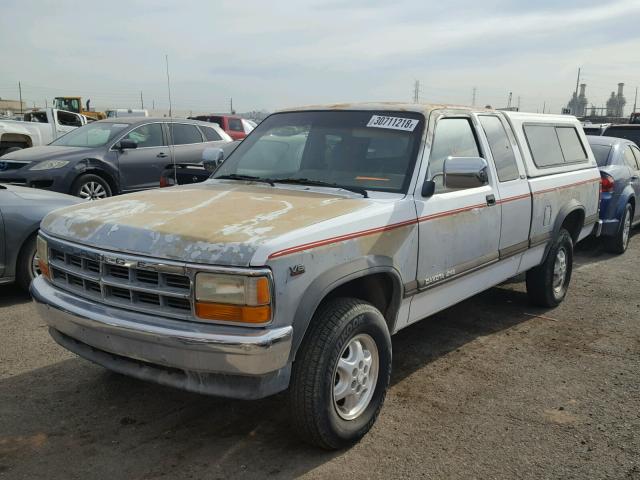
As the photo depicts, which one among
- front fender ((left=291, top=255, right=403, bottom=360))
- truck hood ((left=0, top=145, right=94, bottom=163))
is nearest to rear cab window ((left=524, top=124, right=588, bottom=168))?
front fender ((left=291, top=255, right=403, bottom=360))

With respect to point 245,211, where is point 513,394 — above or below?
below

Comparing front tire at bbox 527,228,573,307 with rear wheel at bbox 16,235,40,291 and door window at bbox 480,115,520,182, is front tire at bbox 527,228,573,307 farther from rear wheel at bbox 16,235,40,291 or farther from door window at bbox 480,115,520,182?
rear wheel at bbox 16,235,40,291

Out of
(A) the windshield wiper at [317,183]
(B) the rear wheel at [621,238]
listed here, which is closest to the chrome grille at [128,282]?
(A) the windshield wiper at [317,183]

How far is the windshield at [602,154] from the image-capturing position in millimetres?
8518

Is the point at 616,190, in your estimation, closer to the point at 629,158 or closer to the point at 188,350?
the point at 629,158

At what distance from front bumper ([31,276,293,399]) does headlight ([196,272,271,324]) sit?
0.06 m

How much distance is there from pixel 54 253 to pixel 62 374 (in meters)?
1.18

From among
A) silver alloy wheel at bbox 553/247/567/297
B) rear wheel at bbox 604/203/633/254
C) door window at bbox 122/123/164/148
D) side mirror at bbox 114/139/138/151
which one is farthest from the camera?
door window at bbox 122/123/164/148

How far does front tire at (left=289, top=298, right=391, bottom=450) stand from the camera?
2.97 metres

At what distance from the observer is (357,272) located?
3.17m

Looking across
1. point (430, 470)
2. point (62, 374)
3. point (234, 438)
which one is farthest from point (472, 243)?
point (62, 374)

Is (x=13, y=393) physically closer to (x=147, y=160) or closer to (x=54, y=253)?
(x=54, y=253)

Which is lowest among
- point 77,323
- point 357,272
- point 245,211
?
point 77,323

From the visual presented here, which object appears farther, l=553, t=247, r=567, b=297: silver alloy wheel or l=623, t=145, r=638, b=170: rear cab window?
l=623, t=145, r=638, b=170: rear cab window
